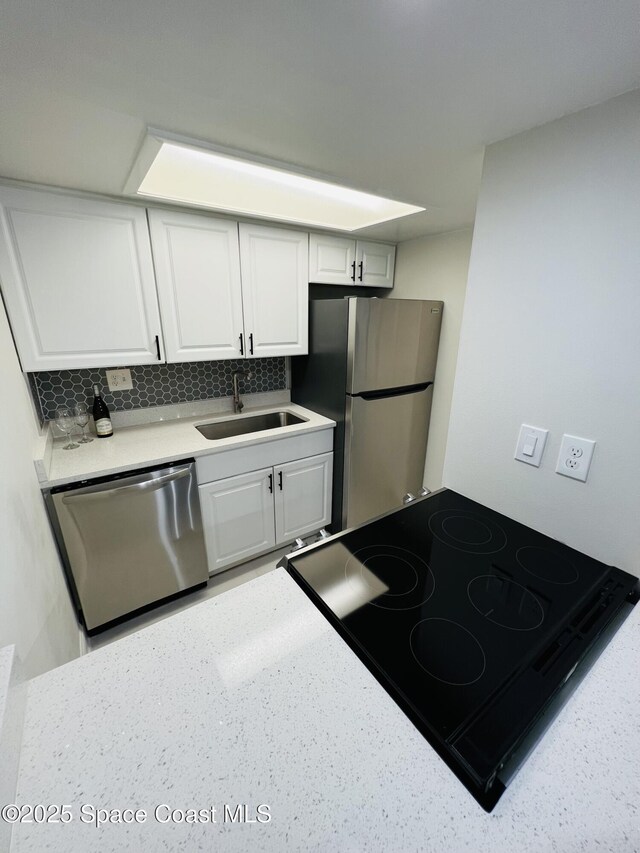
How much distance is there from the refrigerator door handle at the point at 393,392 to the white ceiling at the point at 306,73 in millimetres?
1163

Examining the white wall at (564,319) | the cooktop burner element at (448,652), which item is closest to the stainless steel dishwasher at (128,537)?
the cooktop burner element at (448,652)

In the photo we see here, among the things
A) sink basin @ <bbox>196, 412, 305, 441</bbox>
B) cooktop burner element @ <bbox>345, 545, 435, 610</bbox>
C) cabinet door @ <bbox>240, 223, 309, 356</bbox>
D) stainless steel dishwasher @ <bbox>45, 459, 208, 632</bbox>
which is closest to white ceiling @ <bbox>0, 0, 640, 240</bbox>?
cabinet door @ <bbox>240, 223, 309, 356</bbox>

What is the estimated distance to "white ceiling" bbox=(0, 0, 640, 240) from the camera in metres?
0.58

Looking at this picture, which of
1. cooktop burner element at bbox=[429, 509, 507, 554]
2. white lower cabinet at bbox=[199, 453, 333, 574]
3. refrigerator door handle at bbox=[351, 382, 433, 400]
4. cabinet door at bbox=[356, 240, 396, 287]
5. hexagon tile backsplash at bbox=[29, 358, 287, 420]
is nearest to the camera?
cooktop burner element at bbox=[429, 509, 507, 554]

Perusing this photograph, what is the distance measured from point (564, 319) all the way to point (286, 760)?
3.75ft

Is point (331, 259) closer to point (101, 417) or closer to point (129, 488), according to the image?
point (101, 417)

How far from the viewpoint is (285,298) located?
203 centimetres

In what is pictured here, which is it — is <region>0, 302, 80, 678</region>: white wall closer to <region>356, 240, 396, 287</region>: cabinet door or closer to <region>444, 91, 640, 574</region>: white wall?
<region>444, 91, 640, 574</region>: white wall

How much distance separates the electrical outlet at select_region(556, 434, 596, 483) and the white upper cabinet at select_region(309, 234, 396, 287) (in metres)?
1.70

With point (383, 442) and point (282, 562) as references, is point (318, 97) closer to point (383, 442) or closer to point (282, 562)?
point (282, 562)

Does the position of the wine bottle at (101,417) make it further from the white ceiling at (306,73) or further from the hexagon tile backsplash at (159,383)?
the white ceiling at (306,73)

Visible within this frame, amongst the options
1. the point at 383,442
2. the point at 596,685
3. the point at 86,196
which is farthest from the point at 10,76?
the point at 383,442

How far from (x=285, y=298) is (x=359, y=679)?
75.8 inches

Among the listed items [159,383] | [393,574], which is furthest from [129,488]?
[393,574]
